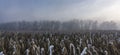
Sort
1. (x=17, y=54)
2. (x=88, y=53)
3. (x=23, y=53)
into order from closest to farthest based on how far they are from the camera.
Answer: (x=88, y=53)
(x=17, y=54)
(x=23, y=53)

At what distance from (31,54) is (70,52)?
4.85 ft

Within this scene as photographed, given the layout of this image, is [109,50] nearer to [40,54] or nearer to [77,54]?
[77,54]

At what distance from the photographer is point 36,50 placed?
34.3 ft

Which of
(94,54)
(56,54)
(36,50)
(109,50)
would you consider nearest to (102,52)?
(109,50)

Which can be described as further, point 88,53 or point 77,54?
point 77,54

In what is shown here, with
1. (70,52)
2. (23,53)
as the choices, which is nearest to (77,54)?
(70,52)

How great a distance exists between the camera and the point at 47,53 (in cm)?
1086

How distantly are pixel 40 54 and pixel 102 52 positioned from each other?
7.80 feet

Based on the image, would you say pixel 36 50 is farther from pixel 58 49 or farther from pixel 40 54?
pixel 58 49

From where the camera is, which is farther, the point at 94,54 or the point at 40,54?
the point at 40,54

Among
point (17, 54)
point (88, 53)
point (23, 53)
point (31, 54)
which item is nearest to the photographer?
point (88, 53)

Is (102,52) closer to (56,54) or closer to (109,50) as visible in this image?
(109,50)

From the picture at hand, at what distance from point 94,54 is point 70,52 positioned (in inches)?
51.0

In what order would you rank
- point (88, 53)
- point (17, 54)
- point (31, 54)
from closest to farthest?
point (88, 53)
point (17, 54)
point (31, 54)
